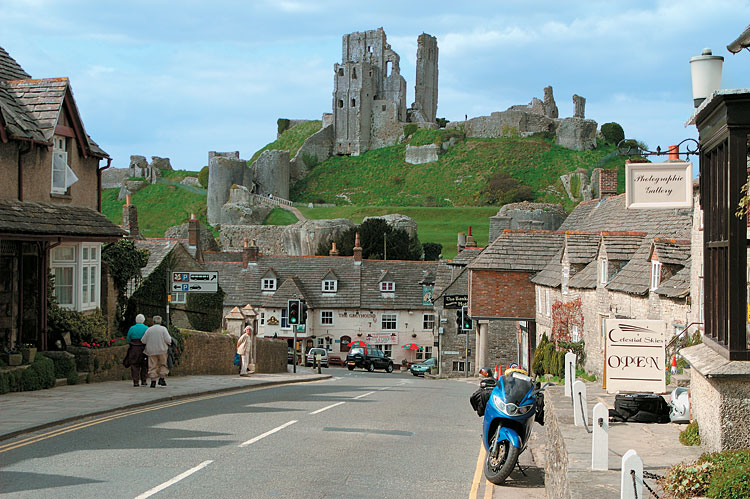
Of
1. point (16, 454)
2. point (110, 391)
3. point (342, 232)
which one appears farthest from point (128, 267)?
point (342, 232)

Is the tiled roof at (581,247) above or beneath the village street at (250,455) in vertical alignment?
above

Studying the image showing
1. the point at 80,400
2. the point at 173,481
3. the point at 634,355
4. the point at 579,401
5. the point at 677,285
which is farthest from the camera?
the point at 677,285

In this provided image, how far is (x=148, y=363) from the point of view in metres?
20.0

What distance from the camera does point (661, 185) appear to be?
33.4 ft

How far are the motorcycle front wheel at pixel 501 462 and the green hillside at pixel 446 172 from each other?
331ft

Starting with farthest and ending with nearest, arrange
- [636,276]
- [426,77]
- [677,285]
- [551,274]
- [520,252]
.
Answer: [426,77] < [520,252] < [551,274] < [636,276] < [677,285]

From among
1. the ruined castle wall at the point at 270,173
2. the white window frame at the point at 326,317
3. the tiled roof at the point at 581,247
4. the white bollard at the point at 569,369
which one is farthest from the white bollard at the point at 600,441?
the ruined castle wall at the point at 270,173

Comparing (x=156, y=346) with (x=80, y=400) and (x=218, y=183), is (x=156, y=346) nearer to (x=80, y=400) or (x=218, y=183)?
(x=80, y=400)

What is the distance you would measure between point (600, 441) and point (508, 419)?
9.95 feet

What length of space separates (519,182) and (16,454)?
108 meters

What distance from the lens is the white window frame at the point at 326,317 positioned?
61.4 m

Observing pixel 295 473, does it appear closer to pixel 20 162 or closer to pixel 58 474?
pixel 58 474

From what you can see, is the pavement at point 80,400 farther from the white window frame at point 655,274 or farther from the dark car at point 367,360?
the dark car at point 367,360

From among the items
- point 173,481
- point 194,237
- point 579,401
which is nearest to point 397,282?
point 194,237
